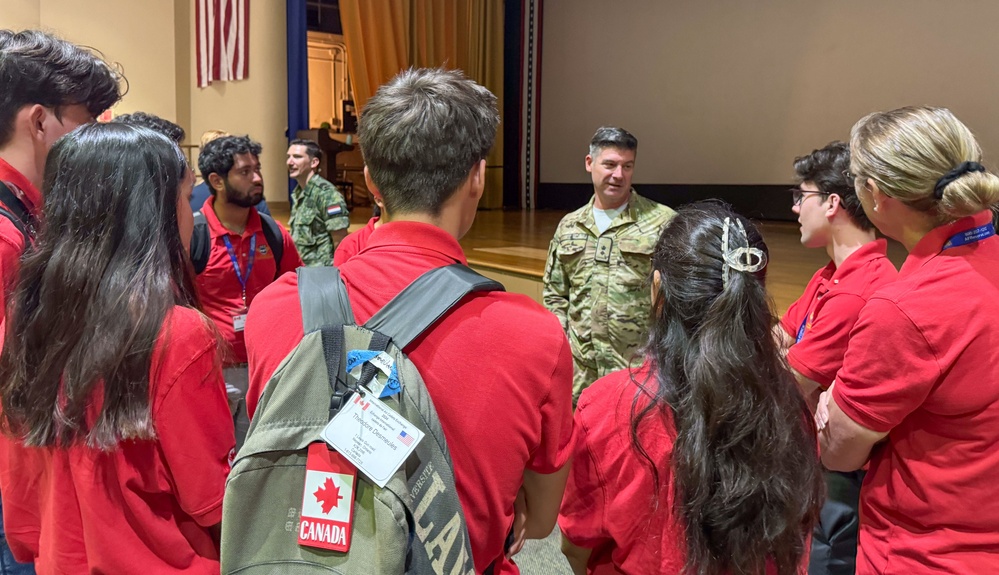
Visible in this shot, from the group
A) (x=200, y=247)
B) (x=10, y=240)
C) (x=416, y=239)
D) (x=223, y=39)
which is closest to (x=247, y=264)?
(x=200, y=247)

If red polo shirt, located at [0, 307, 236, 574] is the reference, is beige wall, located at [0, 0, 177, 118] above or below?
above

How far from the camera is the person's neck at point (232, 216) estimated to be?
289 centimetres

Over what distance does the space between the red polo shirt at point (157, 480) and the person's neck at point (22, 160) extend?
0.62m

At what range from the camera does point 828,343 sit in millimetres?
1569

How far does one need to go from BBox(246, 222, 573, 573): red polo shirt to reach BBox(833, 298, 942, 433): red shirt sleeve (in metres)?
0.58

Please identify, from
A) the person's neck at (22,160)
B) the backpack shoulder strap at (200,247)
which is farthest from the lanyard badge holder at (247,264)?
the person's neck at (22,160)

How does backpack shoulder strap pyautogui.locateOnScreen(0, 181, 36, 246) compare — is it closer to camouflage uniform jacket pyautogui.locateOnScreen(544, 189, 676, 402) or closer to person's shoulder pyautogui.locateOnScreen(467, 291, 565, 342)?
person's shoulder pyautogui.locateOnScreen(467, 291, 565, 342)

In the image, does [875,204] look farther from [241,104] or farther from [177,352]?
[241,104]

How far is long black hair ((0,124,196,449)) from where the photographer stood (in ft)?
3.08

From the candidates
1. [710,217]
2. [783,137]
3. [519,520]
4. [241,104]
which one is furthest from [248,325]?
[783,137]

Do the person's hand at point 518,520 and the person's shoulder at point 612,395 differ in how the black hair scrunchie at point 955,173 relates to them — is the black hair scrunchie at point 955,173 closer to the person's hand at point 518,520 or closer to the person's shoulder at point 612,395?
the person's shoulder at point 612,395

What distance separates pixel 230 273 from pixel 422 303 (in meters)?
2.19

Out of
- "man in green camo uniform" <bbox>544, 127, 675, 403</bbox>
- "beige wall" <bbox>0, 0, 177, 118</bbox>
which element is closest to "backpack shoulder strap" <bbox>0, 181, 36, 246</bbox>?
"man in green camo uniform" <bbox>544, 127, 675, 403</bbox>

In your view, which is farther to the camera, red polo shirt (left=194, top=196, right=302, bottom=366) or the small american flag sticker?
red polo shirt (left=194, top=196, right=302, bottom=366)
